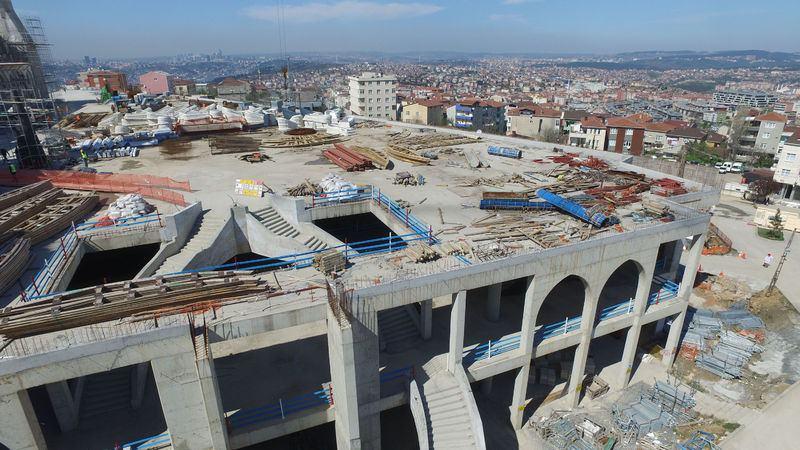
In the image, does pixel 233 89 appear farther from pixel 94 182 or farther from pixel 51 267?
pixel 51 267

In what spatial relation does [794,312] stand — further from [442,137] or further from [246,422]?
[246,422]

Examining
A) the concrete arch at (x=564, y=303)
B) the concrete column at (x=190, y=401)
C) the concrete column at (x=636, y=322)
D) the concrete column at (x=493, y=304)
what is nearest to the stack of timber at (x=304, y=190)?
the concrete column at (x=493, y=304)

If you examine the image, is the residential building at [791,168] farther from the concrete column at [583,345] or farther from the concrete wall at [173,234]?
the concrete wall at [173,234]

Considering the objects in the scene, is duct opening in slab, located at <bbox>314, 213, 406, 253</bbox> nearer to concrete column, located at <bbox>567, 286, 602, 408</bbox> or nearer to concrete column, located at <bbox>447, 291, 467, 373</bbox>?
concrete column, located at <bbox>447, 291, 467, 373</bbox>

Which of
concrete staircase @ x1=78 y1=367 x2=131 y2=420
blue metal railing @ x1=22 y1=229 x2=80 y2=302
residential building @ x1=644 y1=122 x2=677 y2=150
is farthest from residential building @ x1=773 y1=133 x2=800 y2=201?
blue metal railing @ x1=22 y1=229 x2=80 y2=302

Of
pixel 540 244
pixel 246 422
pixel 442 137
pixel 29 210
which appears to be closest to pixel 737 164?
pixel 442 137
